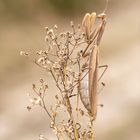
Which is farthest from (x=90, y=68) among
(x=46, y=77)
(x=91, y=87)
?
(x=46, y=77)

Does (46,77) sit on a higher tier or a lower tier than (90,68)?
higher

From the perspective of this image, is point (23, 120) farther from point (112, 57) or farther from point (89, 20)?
point (89, 20)

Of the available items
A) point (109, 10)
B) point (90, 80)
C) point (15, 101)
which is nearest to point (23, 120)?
point (15, 101)

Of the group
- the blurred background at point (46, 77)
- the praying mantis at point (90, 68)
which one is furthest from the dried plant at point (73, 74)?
the blurred background at point (46, 77)

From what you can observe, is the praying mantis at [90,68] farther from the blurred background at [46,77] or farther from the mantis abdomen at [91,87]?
the blurred background at [46,77]

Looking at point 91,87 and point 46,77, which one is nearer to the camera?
point 91,87

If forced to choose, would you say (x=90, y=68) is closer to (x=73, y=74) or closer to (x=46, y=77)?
(x=73, y=74)
